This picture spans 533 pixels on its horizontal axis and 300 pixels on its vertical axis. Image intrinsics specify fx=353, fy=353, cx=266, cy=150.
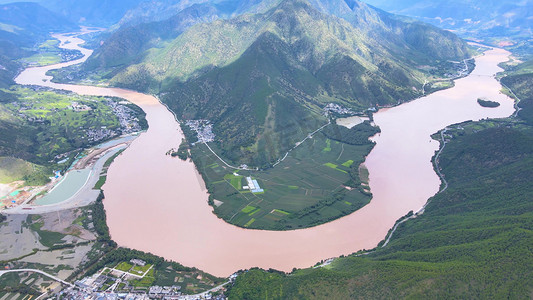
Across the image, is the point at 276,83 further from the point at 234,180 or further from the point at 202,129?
the point at 234,180

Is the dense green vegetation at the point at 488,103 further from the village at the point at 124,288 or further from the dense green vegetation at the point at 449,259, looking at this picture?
the village at the point at 124,288

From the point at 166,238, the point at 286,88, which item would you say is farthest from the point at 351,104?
the point at 166,238

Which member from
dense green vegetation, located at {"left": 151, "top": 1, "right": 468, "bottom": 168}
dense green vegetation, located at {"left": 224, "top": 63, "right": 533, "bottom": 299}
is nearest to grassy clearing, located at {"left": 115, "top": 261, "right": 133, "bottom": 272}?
dense green vegetation, located at {"left": 224, "top": 63, "right": 533, "bottom": 299}

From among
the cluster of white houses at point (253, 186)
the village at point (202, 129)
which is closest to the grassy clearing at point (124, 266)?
the cluster of white houses at point (253, 186)

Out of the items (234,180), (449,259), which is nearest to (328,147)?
(234,180)

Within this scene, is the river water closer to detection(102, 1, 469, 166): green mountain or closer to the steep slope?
the steep slope

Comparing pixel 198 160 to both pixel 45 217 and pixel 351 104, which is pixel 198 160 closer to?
pixel 45 217
